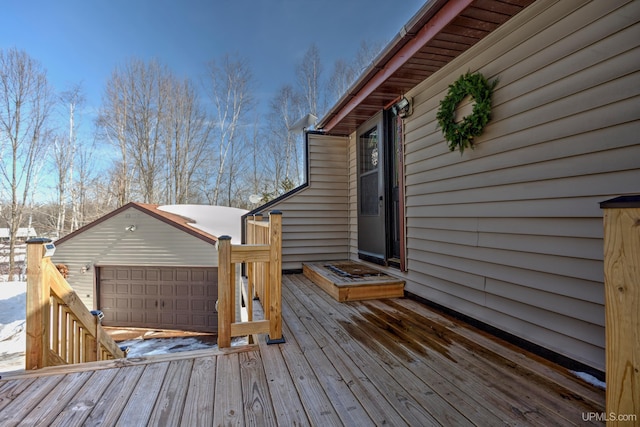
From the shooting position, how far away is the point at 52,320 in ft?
8.14

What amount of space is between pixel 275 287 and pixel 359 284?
1.34 m

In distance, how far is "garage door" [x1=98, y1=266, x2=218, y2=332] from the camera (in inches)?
344

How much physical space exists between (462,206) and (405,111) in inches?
54.5

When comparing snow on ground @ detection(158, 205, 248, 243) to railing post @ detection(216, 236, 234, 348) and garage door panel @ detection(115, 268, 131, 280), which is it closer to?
garage door panel @ detection(115, 268, 131, 280)

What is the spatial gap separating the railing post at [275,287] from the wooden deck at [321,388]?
0.10 m

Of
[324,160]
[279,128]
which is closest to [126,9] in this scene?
[279,128]

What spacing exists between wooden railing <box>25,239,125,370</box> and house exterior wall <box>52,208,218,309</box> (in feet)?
18.4

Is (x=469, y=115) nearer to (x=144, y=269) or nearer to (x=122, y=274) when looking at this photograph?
(x=144, y=269)

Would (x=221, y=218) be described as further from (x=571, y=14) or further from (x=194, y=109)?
(x=571, y=14)

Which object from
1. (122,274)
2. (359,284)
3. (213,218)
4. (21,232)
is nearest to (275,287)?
(359,284)

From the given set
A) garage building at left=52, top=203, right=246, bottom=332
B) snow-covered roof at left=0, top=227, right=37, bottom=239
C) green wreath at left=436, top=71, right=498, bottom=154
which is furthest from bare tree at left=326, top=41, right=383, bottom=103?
snow-covered roof at left=0, top=227, right=37, bottom=239

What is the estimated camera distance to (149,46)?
44.1ft

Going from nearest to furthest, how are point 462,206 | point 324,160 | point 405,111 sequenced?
point 462,206
point 405,111
point 324,160

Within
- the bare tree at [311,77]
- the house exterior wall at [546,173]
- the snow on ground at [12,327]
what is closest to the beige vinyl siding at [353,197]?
the house exterior wall at [546,173]
